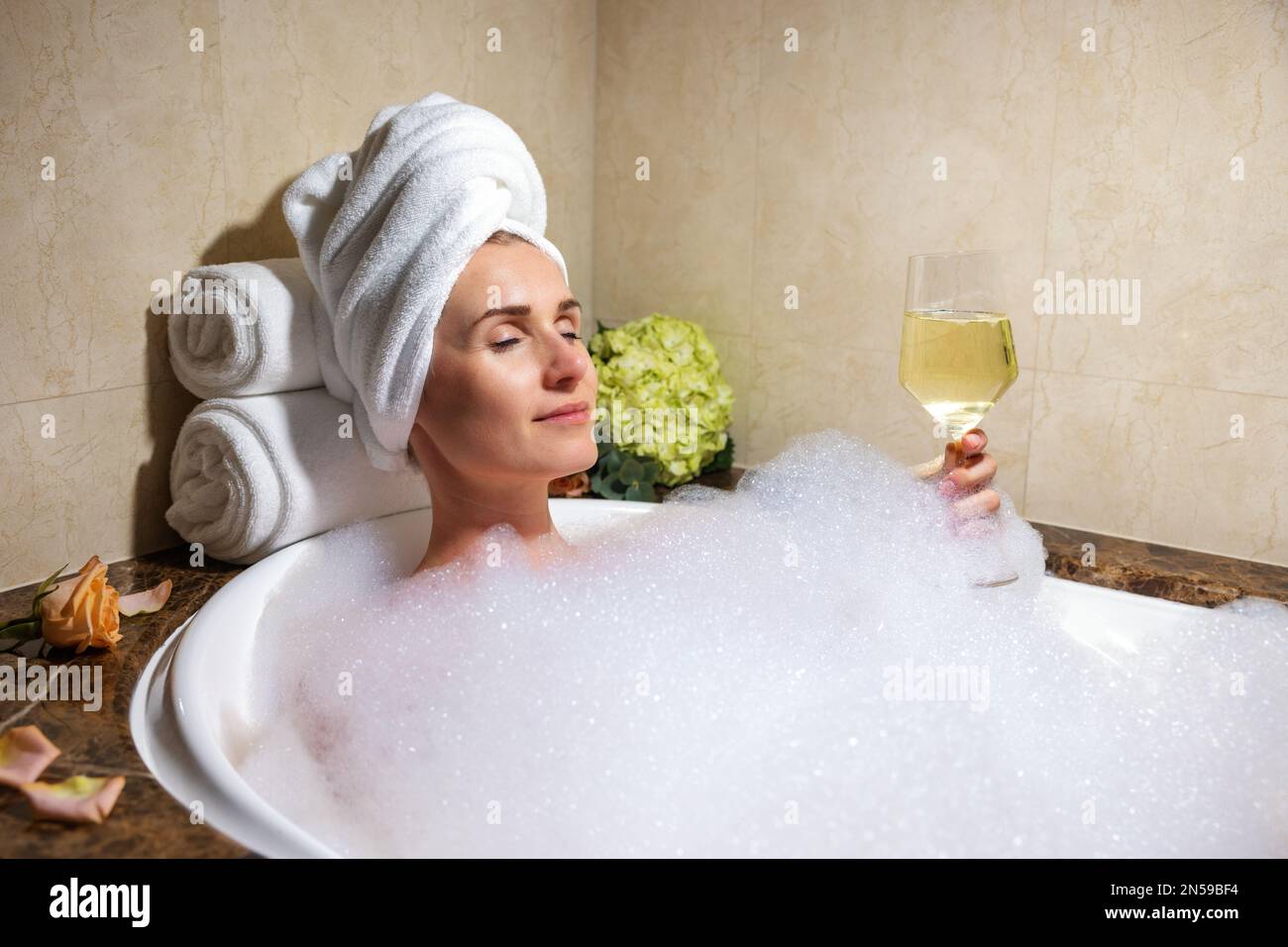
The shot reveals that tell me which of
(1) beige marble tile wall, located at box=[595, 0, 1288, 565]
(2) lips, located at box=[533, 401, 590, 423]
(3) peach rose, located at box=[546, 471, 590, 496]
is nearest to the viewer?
(2) lips, located at box=[533, 401, 590, 423]

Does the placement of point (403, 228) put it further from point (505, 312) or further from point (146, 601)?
point (146, 601)

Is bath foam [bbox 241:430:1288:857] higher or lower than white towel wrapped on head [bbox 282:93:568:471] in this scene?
lower

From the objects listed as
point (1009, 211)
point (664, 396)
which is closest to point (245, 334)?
point (664, 396)

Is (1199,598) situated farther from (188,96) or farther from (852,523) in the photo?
(188,96)

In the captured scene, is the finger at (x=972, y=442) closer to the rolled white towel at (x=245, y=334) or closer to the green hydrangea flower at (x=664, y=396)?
the green hydrangea flower at (x=664, y=396)

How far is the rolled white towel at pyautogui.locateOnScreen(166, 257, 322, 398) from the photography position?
1.46m

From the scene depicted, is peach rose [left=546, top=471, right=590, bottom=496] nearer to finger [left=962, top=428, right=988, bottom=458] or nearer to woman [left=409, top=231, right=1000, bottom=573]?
woman [left=409, top=231, right=1000, bottom=573]

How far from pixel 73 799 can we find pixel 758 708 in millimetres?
661

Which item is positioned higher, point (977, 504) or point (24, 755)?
point (977, 504)

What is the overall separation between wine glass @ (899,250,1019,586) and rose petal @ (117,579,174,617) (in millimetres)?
945

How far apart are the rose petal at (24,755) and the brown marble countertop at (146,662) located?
0.01 metres

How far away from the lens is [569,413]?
4.46 feet

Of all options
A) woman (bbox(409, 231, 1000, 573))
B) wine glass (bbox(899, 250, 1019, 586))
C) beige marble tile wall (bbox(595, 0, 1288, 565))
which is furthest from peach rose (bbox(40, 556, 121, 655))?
beige marble tile wall (bbox(595, 0, 1288, 565))
